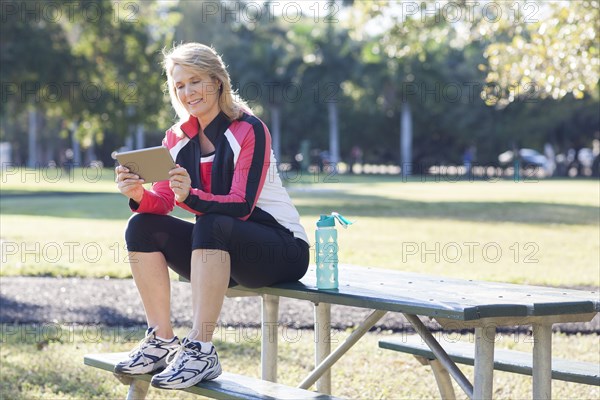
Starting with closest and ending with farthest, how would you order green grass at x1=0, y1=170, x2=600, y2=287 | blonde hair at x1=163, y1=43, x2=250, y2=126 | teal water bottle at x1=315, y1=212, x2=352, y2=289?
teal water bottle at x1=315, y1=212, x2=352, y2=289 < blonde hair at x1=163, y1=43, x2=250, y2=126 < green grass at x1=0, y1=170, x2=600, y2=287

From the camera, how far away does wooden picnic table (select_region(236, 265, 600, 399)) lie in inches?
161

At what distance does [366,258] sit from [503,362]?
9.32 meters

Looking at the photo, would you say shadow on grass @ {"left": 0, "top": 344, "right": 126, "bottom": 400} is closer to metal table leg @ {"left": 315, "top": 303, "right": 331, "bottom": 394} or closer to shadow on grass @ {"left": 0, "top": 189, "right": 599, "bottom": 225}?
metal table leg @ {"left": 315, "top": 303, "right": 331, "bottom": 394}

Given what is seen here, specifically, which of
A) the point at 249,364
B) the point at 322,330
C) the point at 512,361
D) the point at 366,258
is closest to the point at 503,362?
the point at 512,361

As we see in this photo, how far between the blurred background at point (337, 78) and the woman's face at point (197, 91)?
29.6ft

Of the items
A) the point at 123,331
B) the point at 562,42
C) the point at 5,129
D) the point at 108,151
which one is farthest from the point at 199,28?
the point at 123,331

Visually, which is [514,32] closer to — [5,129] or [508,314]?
[508,314]

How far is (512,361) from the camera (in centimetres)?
529

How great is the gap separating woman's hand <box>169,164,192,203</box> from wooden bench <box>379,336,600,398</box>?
150cm

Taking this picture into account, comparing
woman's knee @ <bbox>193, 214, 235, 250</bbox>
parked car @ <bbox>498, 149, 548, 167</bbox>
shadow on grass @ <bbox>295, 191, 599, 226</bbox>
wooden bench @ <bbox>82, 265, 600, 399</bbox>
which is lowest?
shadow on grass @ <bbox>295, 191, 599, 226</bbox>

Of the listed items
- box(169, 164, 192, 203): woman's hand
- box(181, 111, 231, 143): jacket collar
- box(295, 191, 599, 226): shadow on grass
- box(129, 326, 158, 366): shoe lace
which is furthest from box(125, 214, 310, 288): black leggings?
box(295, 191, 599, 226): shadow on grass

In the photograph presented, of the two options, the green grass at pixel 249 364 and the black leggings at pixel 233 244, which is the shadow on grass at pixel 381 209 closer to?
the green grass at pixel 249 364

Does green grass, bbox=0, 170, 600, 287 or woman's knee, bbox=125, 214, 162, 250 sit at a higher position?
woman's knee, bbox=125, 214, 162, 250

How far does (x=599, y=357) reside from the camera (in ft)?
25.8
